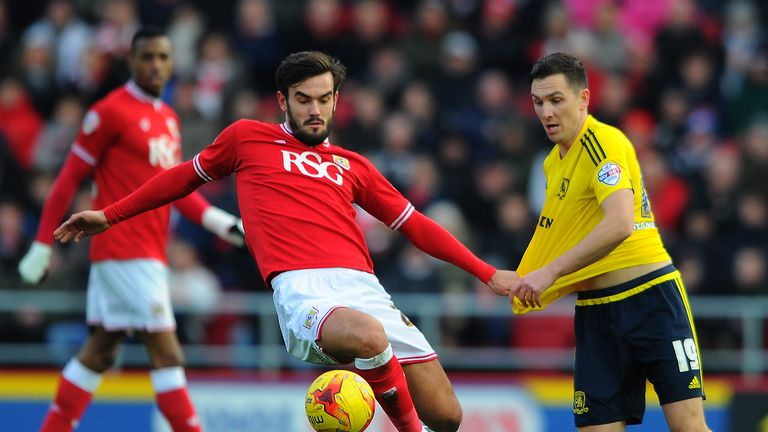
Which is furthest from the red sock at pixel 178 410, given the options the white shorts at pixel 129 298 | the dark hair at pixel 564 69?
the dark hair at pixel 564 69

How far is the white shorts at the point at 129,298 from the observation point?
892 cm

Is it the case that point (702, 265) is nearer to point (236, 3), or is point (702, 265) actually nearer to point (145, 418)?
point (145, 418)

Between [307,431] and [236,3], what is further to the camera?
[236,3]

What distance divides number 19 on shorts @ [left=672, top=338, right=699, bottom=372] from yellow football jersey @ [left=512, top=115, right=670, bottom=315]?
0.48 m

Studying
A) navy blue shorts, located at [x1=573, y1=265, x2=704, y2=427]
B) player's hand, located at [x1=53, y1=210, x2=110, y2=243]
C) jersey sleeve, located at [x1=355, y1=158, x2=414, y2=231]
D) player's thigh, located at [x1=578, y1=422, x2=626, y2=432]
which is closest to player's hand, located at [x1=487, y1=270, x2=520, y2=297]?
navy blue shorts, located at [x1=573, y1=265, x2=704, y2=427]

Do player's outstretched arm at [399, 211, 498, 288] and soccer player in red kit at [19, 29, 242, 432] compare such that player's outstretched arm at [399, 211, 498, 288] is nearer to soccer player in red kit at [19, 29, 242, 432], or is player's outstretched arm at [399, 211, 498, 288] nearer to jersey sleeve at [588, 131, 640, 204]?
jersey sleeve at [588, 131, 640, 204]

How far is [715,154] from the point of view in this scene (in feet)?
45.6

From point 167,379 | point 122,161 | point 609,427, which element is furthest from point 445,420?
point 122,161

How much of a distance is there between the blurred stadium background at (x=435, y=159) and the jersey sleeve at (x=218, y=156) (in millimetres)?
4477

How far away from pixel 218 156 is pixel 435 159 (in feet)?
22.8

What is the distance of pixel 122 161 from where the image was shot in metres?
8.98

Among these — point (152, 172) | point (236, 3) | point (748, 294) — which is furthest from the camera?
point (236, 3)

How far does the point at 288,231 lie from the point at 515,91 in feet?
27.1

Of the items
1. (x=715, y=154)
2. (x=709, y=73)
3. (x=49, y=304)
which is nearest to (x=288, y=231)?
(x=49, y=304)
